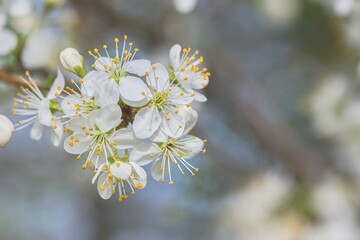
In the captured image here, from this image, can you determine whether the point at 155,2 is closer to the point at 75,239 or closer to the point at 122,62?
the point at 75,239

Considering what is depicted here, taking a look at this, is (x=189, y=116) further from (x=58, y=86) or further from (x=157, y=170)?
(x=58, y=86)

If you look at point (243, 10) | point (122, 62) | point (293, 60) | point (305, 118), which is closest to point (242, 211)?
point (305, 118)

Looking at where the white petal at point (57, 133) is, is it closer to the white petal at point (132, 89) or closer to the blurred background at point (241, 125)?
the white petal at point (132, 89)

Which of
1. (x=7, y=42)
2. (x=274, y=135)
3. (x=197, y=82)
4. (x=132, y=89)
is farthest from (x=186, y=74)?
(x=274, y=135)

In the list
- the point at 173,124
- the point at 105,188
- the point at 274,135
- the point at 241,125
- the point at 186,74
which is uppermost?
the point at 241,125

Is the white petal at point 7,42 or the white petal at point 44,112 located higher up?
the white petal at point 7,42

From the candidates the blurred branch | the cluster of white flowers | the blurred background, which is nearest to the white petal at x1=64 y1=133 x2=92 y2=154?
the cluster of white flowers

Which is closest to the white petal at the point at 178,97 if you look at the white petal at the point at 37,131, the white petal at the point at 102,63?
the white petal at the point at 102,63
